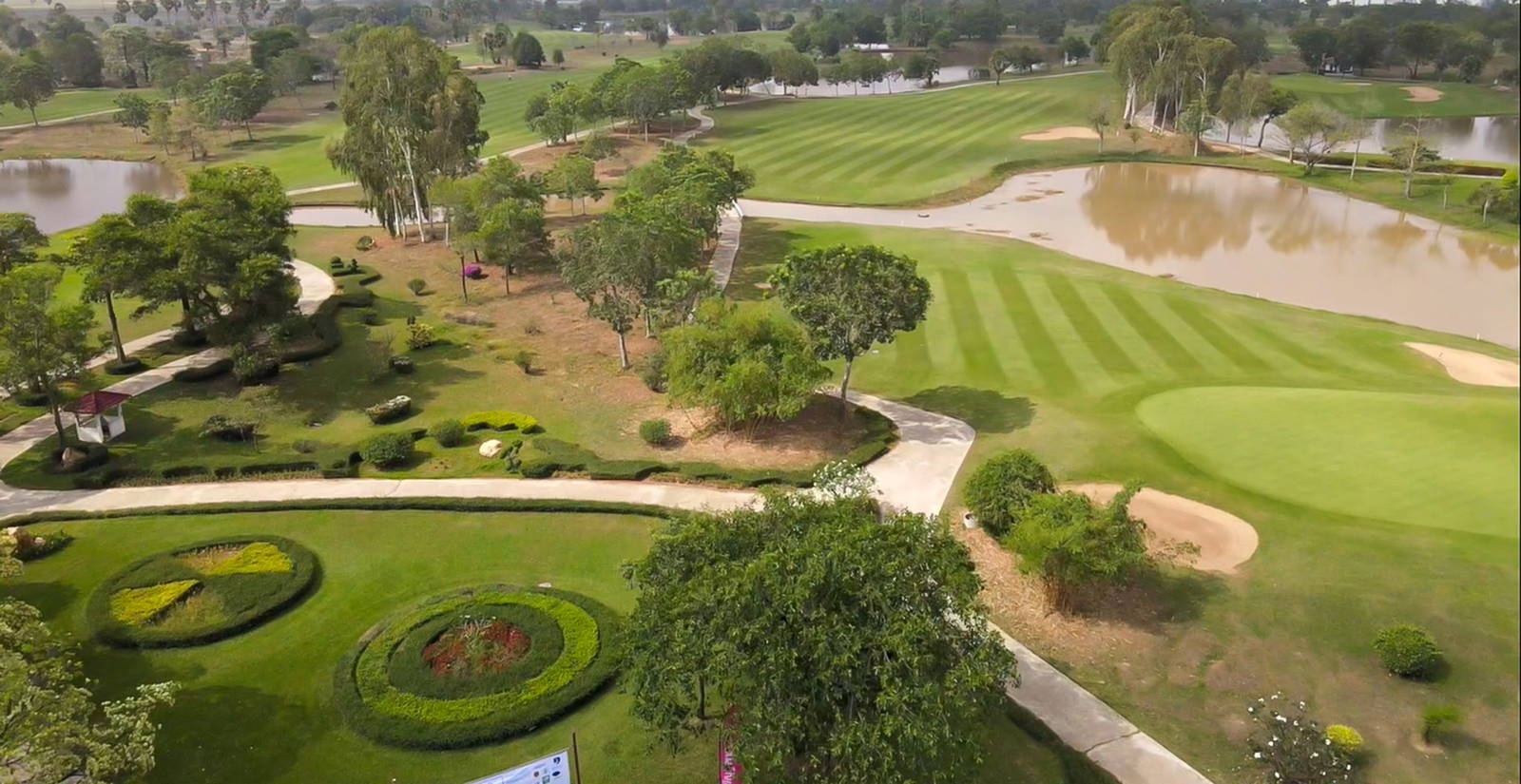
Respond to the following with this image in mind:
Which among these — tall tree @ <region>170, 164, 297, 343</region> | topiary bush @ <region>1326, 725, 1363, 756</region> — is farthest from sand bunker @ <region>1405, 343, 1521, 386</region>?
tall tree @ <region>170, 164, 297, 343</region>

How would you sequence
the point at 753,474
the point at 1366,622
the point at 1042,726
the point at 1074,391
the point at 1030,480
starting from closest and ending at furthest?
the point at 1042,726
the point at 1366,622
the point at 1030,480
the point at 753,474
the point at 1074,391

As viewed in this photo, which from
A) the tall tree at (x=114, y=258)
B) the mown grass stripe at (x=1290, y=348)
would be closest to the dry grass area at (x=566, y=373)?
the tall tree at (x=114, y=258)

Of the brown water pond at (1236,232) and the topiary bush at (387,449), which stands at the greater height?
the brown water pond at (1236,232)

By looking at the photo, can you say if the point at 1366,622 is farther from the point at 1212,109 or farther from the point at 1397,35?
the point at 1397,35

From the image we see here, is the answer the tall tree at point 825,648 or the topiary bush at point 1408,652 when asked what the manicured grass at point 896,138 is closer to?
the topiary bush at point 1408,652

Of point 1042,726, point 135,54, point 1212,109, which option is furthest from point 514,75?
point 1042,726

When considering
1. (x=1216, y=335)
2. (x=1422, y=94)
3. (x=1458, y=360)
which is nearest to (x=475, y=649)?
(x=1216, y=335)

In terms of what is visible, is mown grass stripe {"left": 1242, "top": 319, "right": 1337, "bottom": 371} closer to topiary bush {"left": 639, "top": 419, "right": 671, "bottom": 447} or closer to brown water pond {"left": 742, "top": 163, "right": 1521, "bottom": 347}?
brown water pond {"left": 742, "top": 163, "right": 1521, "bottom": 347}
